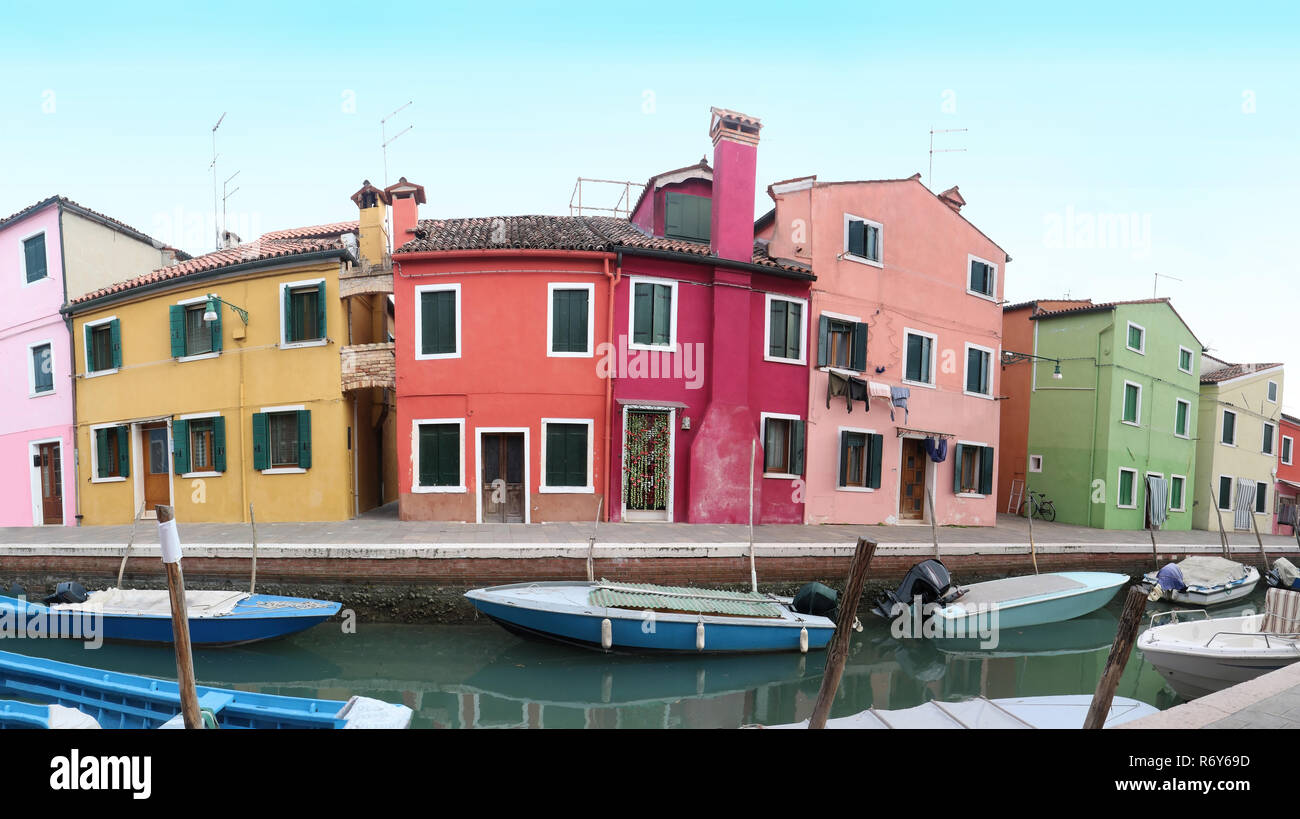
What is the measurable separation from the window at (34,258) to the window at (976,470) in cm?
2488

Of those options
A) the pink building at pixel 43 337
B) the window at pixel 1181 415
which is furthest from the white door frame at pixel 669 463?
the window at pixel 1181 415

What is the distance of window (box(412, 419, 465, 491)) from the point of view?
41.9 ft

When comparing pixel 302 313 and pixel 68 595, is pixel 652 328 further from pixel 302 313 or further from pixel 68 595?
pixel 68 595

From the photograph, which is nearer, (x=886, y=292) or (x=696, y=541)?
(x=696, y=541)

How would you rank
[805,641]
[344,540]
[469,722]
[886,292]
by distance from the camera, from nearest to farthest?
[469,722] → [805,641] → [344,540] → [886,292]

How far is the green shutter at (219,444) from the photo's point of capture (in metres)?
13.5

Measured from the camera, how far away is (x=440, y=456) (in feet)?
42.1

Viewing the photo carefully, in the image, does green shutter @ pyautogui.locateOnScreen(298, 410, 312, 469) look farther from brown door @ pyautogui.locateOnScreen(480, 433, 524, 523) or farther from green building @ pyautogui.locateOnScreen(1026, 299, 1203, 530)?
green building @ pyautogui.locateOnScreen(1026, 299, 1203, 530)

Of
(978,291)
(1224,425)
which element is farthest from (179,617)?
(1224,425)

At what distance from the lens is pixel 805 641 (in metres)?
9.05

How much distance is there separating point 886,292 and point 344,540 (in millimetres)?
13499
